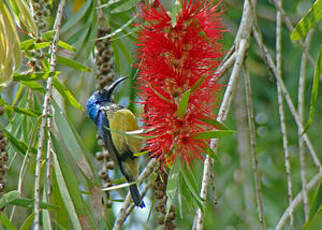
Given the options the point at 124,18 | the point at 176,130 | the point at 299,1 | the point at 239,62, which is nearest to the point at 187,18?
the point at 239,62

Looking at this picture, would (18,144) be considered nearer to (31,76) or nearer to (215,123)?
(31,76)

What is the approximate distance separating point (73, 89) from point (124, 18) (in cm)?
73

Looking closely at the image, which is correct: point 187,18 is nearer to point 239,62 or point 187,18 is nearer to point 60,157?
point 239,62

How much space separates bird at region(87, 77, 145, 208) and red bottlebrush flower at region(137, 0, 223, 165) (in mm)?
1252

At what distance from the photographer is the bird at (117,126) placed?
3.24 m

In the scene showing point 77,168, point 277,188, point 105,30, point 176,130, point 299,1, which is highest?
point 299,1

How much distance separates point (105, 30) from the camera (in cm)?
268

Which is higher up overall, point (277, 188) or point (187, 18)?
point (187, 18)

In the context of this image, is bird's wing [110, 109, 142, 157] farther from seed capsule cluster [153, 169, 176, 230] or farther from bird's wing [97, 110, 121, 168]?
seed capsule cluster [153, 169, 176, 230]

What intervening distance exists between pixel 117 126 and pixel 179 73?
1.45 m

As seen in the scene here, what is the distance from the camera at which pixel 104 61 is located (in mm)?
2598

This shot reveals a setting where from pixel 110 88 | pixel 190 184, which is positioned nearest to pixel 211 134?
pixel 190 184

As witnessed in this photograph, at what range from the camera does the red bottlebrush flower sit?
6.17 ft

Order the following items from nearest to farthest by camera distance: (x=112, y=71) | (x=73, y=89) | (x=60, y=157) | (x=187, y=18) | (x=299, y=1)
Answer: (x=187, y=18), (x=60, y=157), (x=112, y=71), (x=73, y=89), (x=299, y=1)
